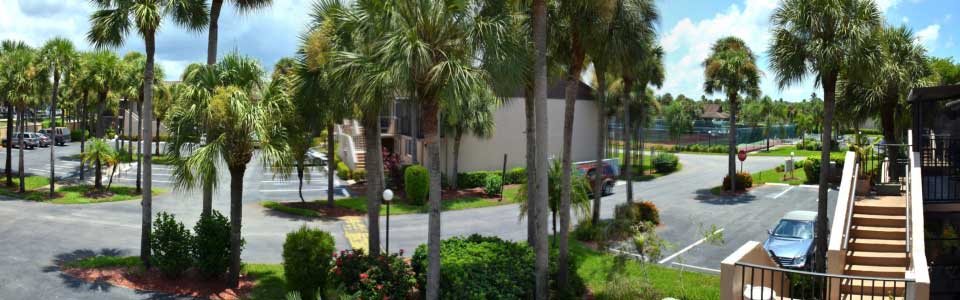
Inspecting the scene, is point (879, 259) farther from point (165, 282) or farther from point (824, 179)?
point (165, 282)

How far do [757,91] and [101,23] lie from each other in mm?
28033

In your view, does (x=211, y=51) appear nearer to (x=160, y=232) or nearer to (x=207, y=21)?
(x=207, y=21)

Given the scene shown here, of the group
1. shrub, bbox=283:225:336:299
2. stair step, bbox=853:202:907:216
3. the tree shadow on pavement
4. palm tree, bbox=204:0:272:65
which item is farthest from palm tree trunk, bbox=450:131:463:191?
stair step, bbox=853:202:907:216

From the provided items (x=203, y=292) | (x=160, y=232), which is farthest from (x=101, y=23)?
(x=203, y=292)

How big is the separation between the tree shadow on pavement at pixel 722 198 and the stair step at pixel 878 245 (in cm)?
1780

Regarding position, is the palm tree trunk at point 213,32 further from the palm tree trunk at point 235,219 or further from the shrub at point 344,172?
the shrub at point 344,172

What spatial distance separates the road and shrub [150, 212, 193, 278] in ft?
2.83

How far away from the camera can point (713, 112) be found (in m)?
103

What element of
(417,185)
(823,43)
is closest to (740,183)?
(417,185)

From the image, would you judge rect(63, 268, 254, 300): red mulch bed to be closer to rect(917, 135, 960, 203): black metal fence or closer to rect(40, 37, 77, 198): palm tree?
rect(917, 135, 960, 203): black metal fence

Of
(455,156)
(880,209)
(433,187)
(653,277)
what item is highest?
(455,156)

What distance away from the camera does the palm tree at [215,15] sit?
16.3m

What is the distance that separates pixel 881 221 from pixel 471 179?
72.4ft

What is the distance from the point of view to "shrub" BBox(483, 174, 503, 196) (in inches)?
1254
